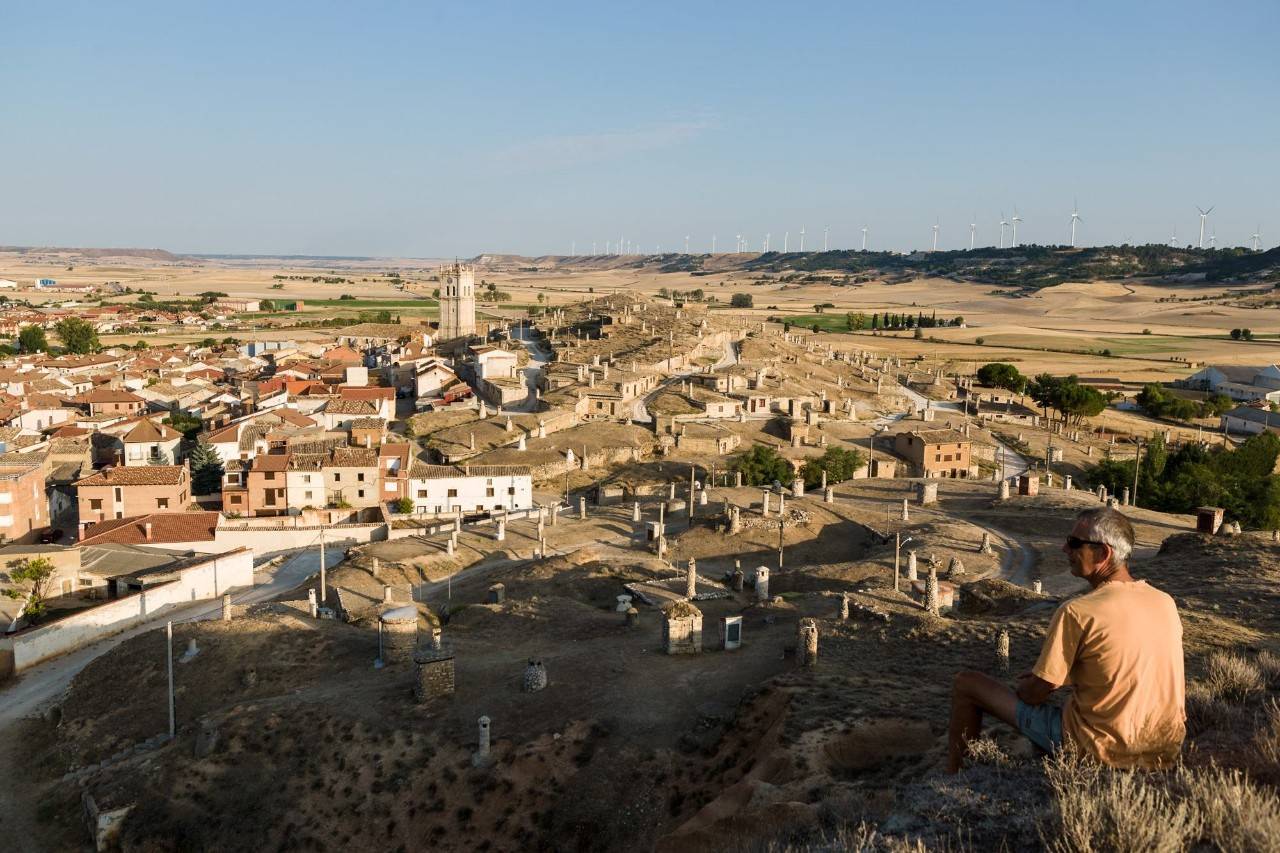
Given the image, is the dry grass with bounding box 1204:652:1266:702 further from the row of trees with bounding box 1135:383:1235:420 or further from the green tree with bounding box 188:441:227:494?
the row of trees with bounding box 1135:383:1235:420

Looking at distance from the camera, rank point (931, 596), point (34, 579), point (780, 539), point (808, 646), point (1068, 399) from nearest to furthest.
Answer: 1. point (808, 646)
2. point (931, 596)
3. point (34, 579)
4. point (780, 539)
5. point (1068, 399)

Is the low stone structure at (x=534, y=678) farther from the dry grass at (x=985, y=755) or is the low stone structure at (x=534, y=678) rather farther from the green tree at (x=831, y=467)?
the green tree at (x=831, y=467)

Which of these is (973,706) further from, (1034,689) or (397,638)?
(397,638)

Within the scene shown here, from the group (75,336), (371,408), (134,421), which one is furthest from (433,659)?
(75,336)

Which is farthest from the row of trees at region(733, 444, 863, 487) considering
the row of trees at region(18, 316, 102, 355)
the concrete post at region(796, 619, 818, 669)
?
the row of trees at region(18, 316, 102, 355)

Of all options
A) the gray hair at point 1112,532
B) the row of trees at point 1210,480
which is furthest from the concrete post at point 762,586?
the row of trees at point 1210,480

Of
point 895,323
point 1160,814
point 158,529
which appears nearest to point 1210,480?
point 1160,814

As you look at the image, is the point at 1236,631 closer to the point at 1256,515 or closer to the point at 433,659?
the point at 433,659
